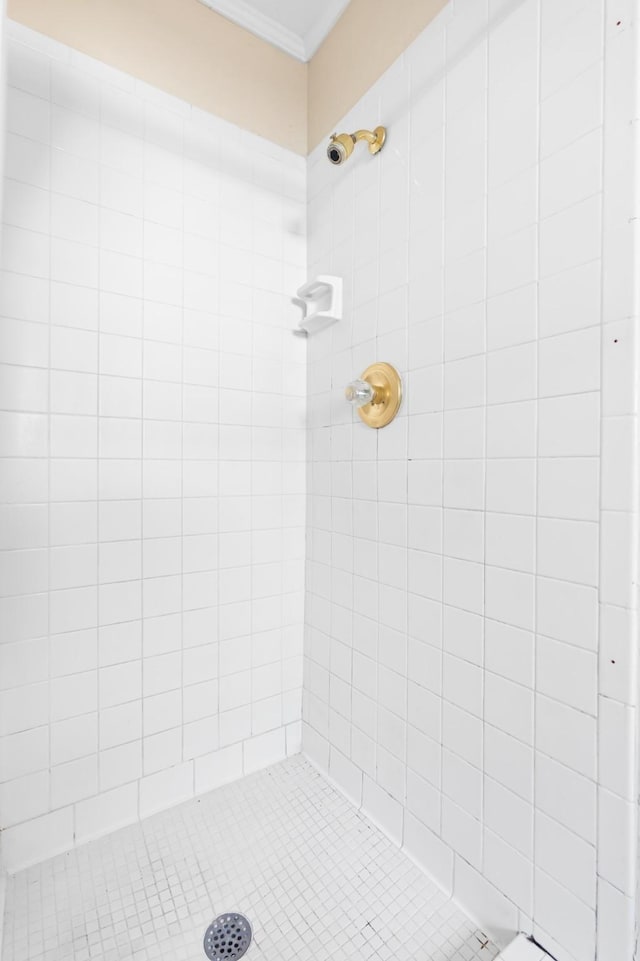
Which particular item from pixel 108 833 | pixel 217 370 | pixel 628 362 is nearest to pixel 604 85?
pixel 628 362

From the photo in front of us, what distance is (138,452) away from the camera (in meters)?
1.24

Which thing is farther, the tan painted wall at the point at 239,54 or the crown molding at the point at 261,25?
the crown molding at the point at 261,25

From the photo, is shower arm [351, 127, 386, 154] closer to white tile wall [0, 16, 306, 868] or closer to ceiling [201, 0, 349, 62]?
white tile wall [0, 16, 306, 868]

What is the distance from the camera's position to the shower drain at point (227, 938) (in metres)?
0.91

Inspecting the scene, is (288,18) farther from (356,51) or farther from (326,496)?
(326,496)

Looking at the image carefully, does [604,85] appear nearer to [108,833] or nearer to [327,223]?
[327,223]

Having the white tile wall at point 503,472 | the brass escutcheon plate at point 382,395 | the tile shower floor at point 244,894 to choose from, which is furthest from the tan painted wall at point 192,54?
the tile shower floor at point 244,894

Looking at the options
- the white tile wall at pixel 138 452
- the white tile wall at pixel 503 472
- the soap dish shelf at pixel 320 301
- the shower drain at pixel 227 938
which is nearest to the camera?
the white tile wall at pixel 503 472

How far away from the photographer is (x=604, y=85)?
74 centimetres

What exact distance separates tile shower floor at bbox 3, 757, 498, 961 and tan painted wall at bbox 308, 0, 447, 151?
202 centimetres

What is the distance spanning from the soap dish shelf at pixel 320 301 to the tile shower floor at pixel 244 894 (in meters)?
1.42

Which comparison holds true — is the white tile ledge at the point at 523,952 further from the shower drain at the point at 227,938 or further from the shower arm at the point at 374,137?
the shower arm at the point at 374,137

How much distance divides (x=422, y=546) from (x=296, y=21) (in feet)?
5.54

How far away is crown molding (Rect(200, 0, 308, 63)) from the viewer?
137 cm
